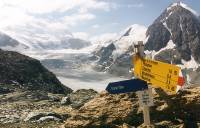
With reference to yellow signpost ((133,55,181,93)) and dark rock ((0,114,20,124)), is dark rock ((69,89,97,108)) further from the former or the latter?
yellow signpost ((133,55,181,93))

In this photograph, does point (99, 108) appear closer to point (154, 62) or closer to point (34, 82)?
point (154, 62)

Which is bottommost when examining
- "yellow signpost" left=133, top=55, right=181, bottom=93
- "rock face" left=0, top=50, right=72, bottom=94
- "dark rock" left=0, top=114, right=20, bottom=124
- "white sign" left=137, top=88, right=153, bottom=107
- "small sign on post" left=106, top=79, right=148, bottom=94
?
"dark rock" left=0, top=114, right=20, bottom=124

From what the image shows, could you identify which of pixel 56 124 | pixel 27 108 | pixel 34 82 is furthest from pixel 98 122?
pixel 34 82

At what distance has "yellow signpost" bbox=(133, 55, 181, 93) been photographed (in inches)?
596

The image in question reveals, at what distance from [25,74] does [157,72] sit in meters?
122

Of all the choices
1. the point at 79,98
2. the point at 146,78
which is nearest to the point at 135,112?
the point at 146,78

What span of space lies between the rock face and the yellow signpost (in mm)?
104796

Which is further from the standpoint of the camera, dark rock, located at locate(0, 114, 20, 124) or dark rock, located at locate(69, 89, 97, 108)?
dark rock, located at locate(69, 89, 97, 108)

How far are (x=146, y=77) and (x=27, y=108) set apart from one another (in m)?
33.3

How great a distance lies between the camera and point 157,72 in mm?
15711

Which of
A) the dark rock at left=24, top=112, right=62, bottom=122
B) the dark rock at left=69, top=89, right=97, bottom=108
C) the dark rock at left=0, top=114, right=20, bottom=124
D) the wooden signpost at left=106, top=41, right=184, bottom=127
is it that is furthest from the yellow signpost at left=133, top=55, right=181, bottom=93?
the dark rock at left=0, top=114, right=20, bottom=124

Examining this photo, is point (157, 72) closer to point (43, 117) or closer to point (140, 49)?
point (140, 49)

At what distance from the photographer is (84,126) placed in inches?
867

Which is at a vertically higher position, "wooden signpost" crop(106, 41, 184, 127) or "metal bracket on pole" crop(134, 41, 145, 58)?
"metal bracket on pole" crop(134, 41, 145, 58)
